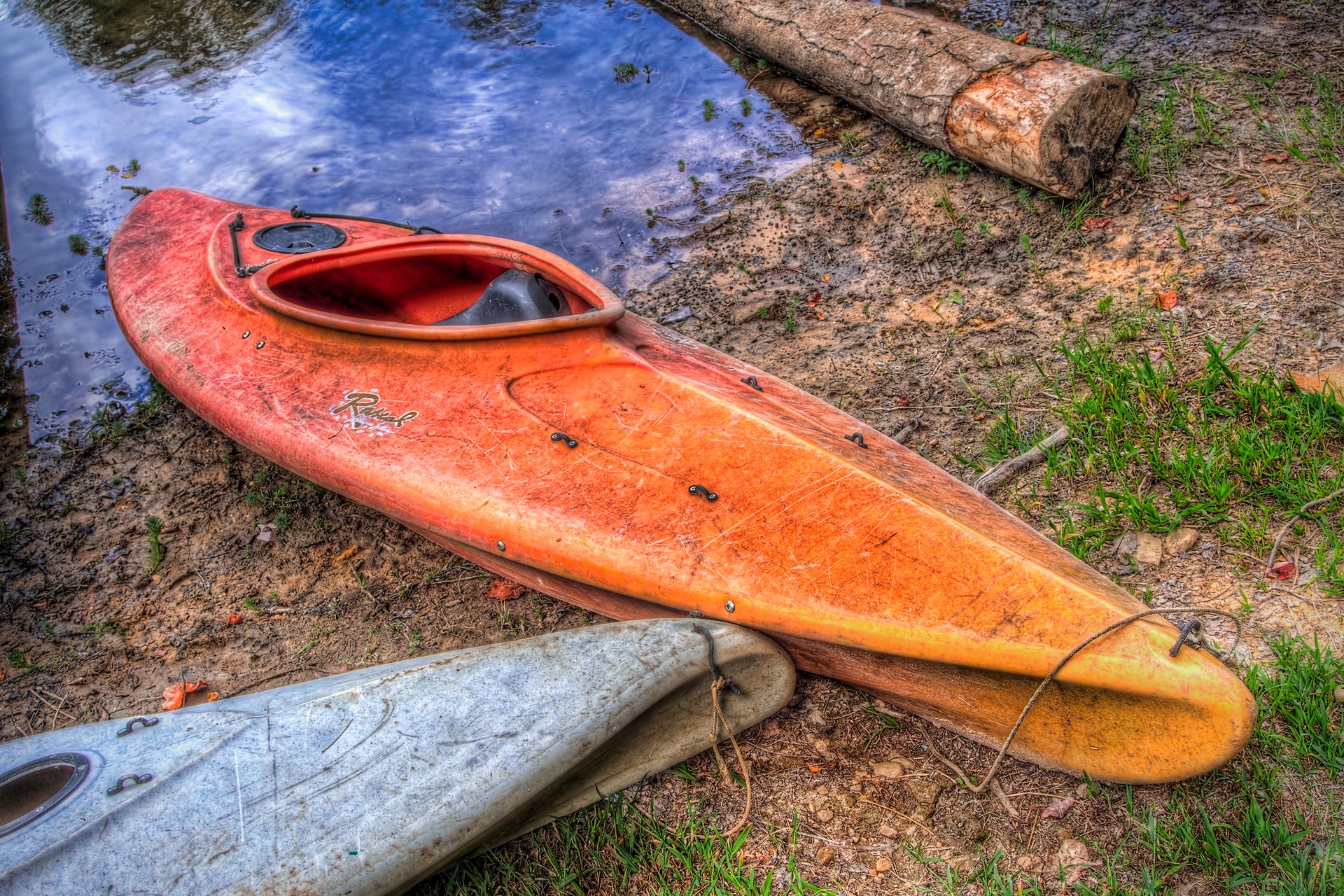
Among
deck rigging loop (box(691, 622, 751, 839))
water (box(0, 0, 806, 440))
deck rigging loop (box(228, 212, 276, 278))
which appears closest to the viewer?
deck rigging loop (box(691, 622, 751, 839))

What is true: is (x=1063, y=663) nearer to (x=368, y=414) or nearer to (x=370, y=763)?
(x=370, y=763)

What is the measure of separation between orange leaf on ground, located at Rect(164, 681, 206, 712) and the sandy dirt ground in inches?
1.9

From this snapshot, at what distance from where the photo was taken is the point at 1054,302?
359 centimetres

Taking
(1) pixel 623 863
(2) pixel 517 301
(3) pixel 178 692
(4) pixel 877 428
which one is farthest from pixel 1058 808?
(3) pixel 178 692

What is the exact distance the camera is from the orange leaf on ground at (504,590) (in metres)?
2.93

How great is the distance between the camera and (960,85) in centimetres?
421

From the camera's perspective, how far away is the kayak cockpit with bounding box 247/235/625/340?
291cm

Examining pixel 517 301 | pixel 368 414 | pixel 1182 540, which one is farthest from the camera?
pixel 517 301

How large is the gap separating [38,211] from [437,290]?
10.8 ft

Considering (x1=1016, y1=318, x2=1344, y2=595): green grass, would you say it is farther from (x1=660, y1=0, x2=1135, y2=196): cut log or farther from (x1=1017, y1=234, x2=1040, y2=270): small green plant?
(x1=660, y1=0, x2=1135, y2=196): cut log

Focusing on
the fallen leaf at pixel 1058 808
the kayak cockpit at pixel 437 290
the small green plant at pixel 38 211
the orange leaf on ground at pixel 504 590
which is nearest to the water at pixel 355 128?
the small green plant at pixel 38 211

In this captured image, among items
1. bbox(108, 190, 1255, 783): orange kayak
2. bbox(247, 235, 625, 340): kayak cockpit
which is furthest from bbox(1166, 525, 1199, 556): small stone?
bbox(247, 235, 625, 340): kayak cockpit

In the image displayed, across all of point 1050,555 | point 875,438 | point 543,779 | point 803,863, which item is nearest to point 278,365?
point 543,779

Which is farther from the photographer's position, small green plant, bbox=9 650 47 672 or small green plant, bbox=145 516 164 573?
small green plant, bbox=145 516 164 573
